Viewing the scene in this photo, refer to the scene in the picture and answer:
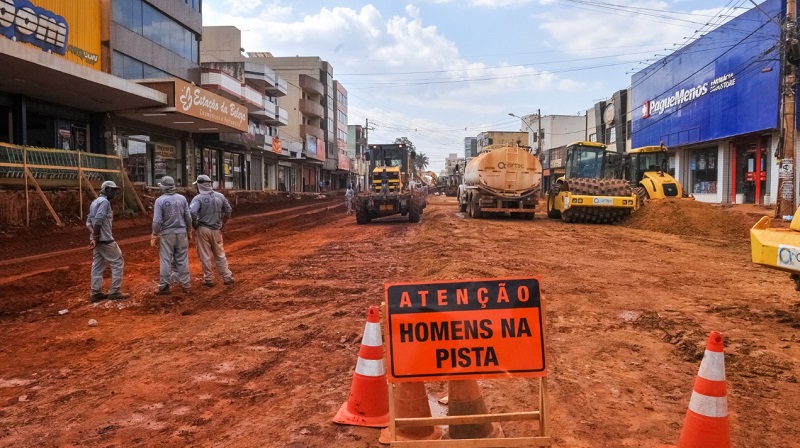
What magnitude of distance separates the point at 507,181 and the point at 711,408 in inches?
752

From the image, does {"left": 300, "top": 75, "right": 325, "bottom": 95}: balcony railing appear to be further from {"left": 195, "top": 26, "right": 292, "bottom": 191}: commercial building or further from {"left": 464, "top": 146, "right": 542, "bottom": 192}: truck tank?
{"left": 464, "top": 146, "right": 542, "bottom": 192}: truck tank

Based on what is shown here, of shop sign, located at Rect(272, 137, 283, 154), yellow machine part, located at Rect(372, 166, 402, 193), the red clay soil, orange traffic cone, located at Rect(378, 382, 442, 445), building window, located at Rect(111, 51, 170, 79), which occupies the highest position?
building window, located at Rect(111, 51, 170, 79)

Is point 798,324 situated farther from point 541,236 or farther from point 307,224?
point 307,224

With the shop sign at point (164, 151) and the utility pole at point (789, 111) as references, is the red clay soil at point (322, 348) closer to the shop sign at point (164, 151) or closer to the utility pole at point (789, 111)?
the utility pole at point (789, 111)

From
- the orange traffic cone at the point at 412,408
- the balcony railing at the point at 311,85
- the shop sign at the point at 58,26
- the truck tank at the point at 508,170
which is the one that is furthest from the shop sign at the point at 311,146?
the orange traffic cone at the point at 412,408

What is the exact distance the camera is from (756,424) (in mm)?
3672

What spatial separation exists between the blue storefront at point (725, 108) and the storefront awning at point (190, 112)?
22001 millimetres

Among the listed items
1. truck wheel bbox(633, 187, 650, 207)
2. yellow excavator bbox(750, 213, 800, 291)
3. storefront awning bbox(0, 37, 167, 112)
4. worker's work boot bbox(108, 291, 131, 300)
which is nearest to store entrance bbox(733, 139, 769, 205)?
truck wheel bbox(633, 187, 650, 207)

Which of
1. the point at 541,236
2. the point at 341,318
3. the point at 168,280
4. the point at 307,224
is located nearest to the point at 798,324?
the point at 341,318

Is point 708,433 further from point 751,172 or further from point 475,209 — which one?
point 751,172

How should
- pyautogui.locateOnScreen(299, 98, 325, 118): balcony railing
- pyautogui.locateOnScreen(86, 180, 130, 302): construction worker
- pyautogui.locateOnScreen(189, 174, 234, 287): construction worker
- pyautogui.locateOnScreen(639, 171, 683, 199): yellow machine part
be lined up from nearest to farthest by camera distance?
pyautogui.locateOnScreen(86, 180, 130, 302): construction worker < pyautogui.locateOnScreen(189, 174, 234, 287): construction worker < pyautogui.locateOnScreen(639, 171, 683, 199): yellow machine part < pyautogui.locateOnScreen(299, 98, 325, 118): balcony railing

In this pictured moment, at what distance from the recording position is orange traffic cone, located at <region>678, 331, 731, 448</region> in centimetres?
304

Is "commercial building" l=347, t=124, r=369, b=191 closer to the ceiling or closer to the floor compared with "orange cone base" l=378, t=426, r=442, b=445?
closer to the ceiling

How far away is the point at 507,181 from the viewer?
21828mm
